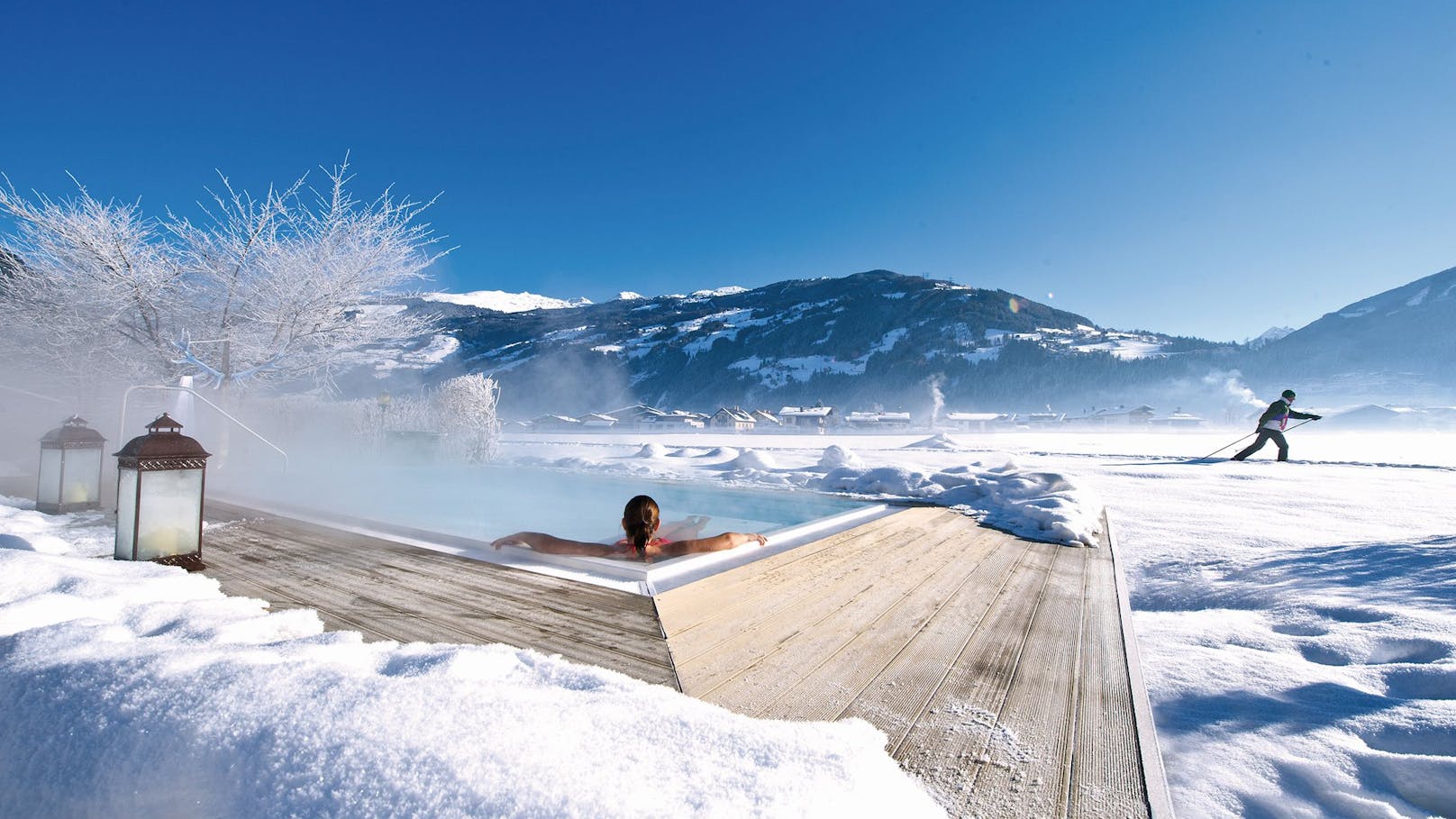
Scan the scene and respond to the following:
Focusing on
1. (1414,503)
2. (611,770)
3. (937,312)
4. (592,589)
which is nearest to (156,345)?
(592,589)

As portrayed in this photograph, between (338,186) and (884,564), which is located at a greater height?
(338,186)

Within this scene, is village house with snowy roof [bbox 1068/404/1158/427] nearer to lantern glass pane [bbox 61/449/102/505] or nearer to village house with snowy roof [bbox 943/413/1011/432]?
village house with snowy roof [bbox 943/413/1011/432]

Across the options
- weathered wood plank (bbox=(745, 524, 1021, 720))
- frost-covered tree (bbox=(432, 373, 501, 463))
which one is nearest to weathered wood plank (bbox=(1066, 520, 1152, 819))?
weathered wood plank (bbox=(745, 524, 1021, 720))

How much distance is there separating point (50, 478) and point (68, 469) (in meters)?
0.14

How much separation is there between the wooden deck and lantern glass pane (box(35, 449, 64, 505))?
5.30ft

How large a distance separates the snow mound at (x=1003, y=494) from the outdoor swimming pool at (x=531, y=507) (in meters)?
0.69

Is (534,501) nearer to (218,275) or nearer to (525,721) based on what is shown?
(218,275)

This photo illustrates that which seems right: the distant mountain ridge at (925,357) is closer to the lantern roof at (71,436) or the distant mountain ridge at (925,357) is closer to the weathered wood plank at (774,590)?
the lantern roof at (71,436)

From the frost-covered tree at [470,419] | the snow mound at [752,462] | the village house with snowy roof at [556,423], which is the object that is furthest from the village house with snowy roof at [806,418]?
the snow mound at [752,462]

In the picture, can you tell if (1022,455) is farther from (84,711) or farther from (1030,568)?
(84,711)

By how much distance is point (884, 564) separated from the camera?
3113mm

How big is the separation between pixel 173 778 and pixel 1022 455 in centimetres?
1550

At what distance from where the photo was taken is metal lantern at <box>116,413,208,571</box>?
2.59 m

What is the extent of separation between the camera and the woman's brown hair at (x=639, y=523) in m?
3.14
